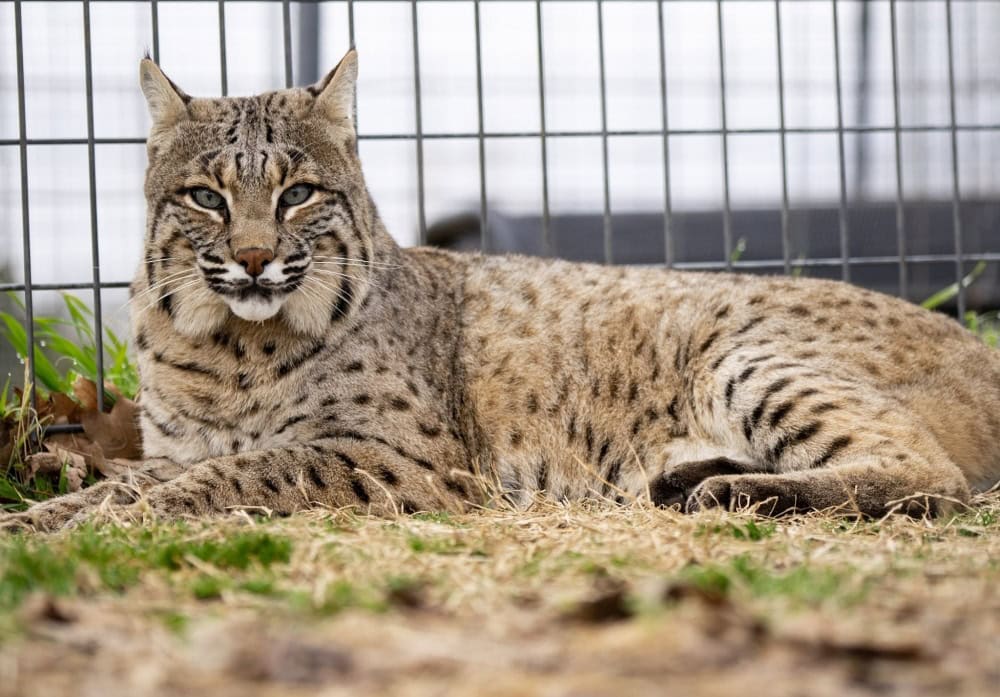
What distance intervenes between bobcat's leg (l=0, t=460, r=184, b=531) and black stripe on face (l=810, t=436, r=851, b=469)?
2136 millimetres

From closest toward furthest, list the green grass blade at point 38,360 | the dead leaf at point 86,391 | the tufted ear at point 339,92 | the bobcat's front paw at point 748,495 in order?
the bobcat's front paw at point 748,495
the tufted ear at point 339,92
the dead leaf at point 86,391
the green grass blade at point 38,360

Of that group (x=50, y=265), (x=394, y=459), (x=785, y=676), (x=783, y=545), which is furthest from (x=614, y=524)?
(x=50, y=265)

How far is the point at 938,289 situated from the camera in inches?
299

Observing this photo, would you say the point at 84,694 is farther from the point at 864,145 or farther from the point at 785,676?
the point at 864,145

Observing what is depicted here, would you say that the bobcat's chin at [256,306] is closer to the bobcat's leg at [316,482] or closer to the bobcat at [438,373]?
the bobcat at [438,373]

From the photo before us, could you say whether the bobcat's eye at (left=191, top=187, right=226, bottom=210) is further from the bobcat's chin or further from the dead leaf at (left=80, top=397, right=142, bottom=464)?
the dead leaf at (left=80, top=397, right=142, bottom=464)

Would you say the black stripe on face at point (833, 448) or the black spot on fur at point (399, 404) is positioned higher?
the black spot on fur at point (399, 404)

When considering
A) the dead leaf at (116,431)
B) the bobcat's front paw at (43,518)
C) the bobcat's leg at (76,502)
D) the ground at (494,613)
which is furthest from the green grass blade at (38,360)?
the ground at (494,613)

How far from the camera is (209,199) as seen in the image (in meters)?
3.72

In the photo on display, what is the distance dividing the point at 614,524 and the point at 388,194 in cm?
389

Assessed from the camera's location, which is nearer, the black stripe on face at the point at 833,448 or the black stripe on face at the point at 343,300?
the black stripe on face at the point at 833,448

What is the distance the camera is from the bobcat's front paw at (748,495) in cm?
330

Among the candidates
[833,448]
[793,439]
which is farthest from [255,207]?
[833,448]

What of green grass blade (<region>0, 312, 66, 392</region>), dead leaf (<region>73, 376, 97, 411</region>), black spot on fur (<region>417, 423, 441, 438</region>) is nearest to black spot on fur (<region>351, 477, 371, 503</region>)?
black spot on fur (<region>417, 423, 441, 438</region>)
